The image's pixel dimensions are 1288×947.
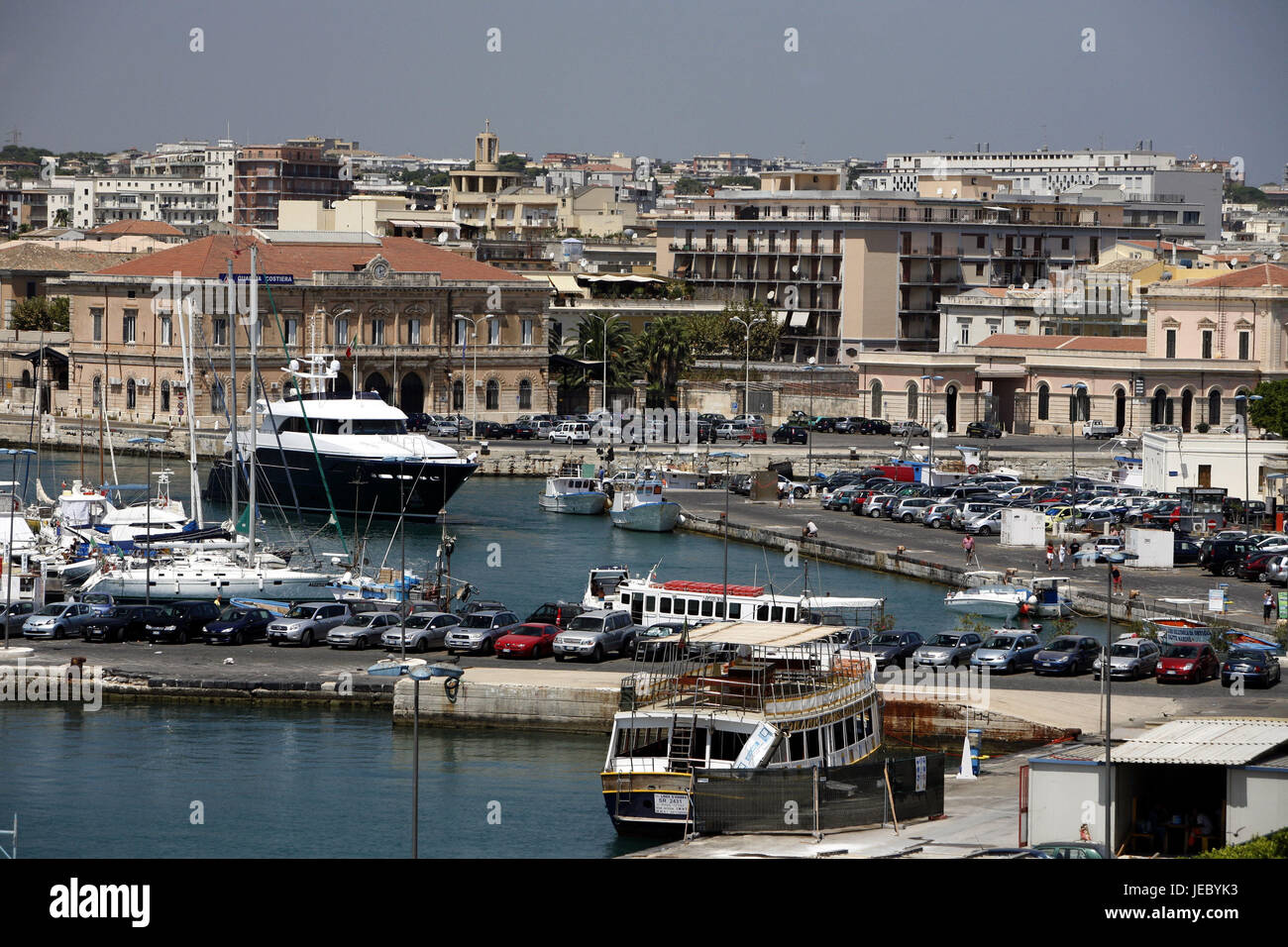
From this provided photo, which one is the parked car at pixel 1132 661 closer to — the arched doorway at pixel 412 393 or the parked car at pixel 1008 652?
the parked car at pixel 1008 652

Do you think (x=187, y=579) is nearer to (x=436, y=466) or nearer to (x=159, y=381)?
(x=436, y=466)

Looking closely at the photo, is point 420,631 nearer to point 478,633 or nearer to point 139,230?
point 478,633

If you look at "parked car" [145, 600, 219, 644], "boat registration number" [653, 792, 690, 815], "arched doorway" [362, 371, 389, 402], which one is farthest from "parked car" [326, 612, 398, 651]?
"arched doorway" [362, 371, 389, 402]

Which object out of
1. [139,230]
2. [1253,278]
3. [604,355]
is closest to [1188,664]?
[1253,278]

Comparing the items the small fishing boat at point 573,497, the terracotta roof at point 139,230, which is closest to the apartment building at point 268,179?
the terracotta roof at point 139,230

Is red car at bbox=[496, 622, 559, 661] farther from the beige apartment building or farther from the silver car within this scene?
the beige apartment building

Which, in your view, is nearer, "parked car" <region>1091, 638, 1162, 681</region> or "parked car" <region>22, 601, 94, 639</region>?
"parked car" <region>1091, 638, 1162, 681</region>

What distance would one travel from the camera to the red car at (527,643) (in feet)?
91.2

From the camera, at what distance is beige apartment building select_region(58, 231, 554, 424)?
65.9 m

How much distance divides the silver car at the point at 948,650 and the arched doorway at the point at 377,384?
138ft

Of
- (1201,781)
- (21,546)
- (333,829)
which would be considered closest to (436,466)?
(21,546)

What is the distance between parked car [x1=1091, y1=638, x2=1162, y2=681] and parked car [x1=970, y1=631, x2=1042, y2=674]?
92 cm

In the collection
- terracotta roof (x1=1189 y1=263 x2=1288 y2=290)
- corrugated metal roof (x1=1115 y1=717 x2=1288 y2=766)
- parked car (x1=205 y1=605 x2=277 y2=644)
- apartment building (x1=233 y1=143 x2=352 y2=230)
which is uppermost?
apartment building (x1=233 y1=143 x2=352 y2=230)
